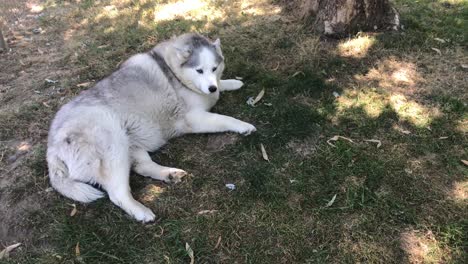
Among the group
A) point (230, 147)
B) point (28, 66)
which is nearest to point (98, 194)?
point (230, 147)

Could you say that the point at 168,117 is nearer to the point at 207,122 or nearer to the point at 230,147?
the point at 207,122

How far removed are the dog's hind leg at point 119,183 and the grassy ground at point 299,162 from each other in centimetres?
9

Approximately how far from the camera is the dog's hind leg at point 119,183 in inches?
132

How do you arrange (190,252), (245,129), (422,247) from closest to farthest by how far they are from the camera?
(422,247), (190,252), (245,129)

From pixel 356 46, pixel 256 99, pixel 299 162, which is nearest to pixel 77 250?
pixel 299 162

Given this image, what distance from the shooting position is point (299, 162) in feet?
12.3

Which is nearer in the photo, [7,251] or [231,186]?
[7,251]

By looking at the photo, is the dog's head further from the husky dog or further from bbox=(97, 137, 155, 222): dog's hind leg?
bbox=(97, 137, 155, 222): dog's hind leg

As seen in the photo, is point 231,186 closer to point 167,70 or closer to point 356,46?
point 167,70

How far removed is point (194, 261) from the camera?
3.02 meters

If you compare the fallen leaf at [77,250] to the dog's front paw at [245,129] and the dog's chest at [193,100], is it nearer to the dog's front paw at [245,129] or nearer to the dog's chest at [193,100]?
the dog's chest at [193,100]

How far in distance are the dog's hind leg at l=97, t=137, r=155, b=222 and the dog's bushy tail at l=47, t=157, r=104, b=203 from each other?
0.38ft

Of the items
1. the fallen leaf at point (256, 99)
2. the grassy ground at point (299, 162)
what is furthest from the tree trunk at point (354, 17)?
the fallen leaf at point (256, 99)

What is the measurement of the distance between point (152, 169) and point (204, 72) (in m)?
1.19
